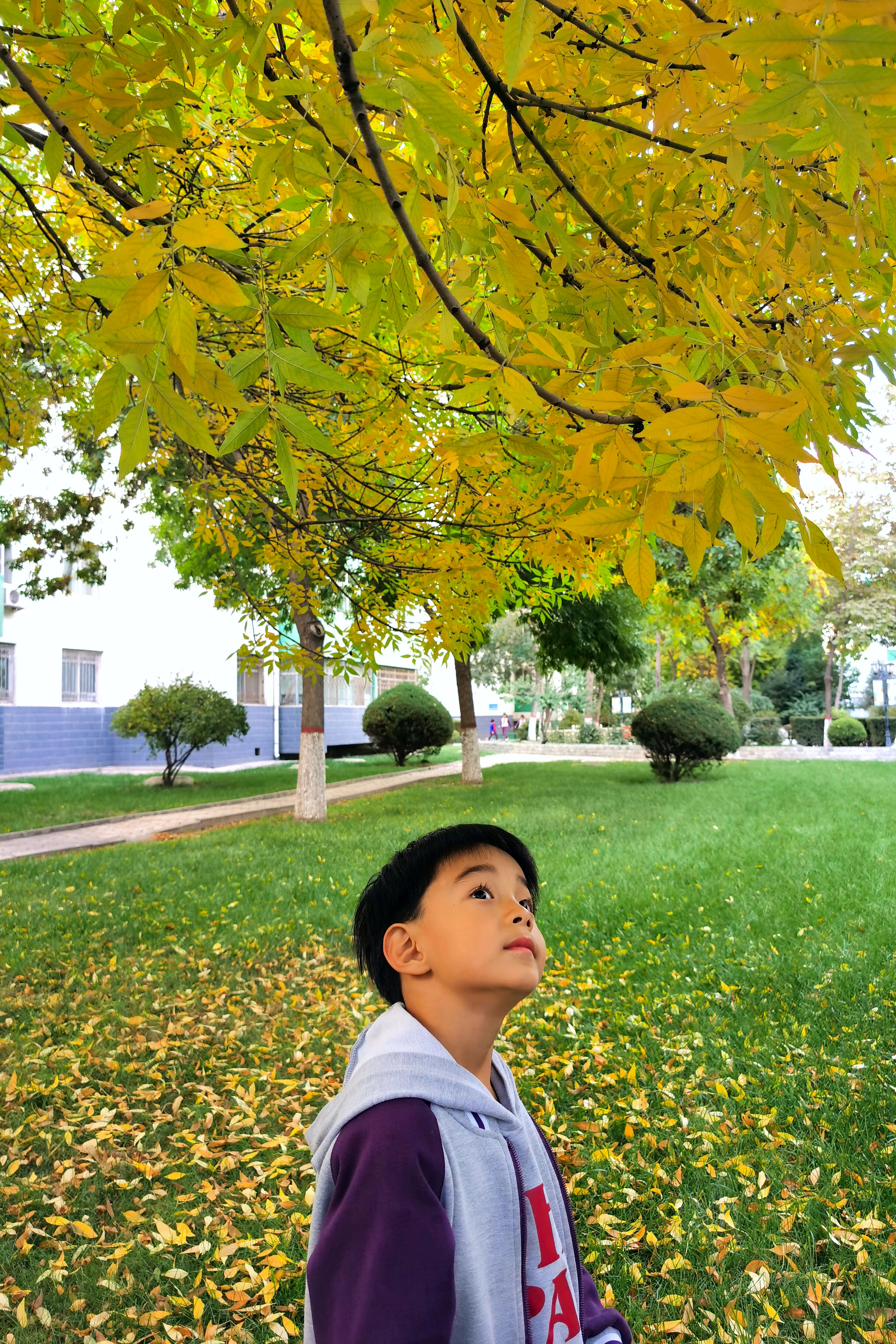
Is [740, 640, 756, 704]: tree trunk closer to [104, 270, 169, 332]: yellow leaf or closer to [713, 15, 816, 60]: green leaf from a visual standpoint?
[713, 15, 816, 60]: green leaf

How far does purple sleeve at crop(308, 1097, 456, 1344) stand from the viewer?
1.13 m

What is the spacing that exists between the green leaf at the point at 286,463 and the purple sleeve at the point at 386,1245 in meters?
0.96

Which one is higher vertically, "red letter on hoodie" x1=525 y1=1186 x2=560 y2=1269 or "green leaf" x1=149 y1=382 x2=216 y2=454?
"green leaf" x1=149 y1=382 x2=216 y2=454

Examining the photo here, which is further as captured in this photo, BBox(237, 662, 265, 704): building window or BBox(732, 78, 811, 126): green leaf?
BBox(237, 662, 265, 704): building window

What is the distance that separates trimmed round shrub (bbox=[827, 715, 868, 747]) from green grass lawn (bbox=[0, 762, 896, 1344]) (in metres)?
22.3

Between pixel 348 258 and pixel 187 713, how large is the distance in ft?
52.4

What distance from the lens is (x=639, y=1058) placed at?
14.6 feet

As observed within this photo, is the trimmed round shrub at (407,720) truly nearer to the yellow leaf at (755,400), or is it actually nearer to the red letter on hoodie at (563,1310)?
the red letter on hoodie at (563,1310)

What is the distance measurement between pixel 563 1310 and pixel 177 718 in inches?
642

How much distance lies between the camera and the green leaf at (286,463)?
136 centimetres

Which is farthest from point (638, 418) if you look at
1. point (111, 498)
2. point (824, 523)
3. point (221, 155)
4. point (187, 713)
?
point (824, 523)

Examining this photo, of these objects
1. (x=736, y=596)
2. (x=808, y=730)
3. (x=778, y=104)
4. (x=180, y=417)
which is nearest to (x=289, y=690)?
(x=736, y=596)

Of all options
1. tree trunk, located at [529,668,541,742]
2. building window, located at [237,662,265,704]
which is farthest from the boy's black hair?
tree trunk, located at [529,668,541,742]

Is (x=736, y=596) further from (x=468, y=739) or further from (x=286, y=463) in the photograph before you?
(x=286, y=463)
